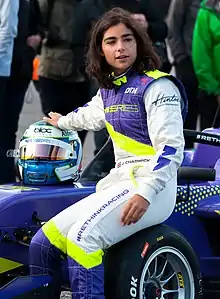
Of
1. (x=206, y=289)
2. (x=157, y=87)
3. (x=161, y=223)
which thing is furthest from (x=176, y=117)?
(x=206, y=289)

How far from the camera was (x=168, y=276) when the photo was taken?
5055 millimetres

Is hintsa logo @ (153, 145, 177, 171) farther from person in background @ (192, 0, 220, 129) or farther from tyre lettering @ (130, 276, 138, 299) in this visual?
person in background @ (192, 0, 220, 129)

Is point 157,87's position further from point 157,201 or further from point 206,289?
point 206,289

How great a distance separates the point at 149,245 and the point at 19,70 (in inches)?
143

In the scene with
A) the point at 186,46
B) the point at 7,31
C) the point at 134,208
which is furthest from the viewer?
the point at 186,46

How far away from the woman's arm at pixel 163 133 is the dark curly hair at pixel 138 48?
19 centimetres

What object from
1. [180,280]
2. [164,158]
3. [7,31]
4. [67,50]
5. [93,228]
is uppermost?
[7,31]

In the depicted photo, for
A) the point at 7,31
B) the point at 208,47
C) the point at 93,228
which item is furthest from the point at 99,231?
the point at 208,47

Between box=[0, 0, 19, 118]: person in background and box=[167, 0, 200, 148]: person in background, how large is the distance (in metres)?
1.86

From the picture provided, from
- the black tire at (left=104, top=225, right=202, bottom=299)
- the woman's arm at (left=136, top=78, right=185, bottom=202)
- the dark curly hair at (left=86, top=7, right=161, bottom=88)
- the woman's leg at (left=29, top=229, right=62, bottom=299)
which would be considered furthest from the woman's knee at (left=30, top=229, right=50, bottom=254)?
the dark curly hair at (left=86, top=7, right=161, bottom=88)

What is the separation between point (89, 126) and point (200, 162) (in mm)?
918

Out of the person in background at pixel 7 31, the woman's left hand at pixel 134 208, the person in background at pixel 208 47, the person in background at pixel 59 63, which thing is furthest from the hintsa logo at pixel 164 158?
the person in background at pixel 208 47

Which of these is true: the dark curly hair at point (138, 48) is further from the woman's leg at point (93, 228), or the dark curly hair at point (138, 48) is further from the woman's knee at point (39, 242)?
the woman's knee at point (39, 242)

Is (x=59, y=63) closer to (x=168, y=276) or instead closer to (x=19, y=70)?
(x=19, y=70)
